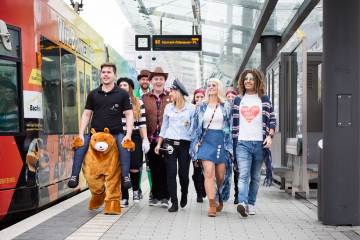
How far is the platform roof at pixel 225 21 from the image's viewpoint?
13.9 m

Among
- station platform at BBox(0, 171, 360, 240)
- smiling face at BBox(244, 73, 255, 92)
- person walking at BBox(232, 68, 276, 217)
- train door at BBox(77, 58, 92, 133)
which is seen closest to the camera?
station platform at BBox(0, 171, 360, 240)

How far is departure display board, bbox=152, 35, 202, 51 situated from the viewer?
806 inches

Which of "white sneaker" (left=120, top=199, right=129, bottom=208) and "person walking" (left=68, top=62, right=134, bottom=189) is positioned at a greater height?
"person walking" (left=68, top=62, right=134, bottom=189)

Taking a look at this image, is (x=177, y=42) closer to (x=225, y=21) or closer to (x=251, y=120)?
(x=225, y=21)

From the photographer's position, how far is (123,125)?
7.62 meters

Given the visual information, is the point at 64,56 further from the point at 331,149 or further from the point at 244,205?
the point at 331,149

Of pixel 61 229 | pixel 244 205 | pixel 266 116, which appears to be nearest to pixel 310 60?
pixel 266 116

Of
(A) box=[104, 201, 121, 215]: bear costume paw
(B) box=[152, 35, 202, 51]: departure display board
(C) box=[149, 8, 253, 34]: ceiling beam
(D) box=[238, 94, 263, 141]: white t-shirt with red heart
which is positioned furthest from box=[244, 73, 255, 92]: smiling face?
(B) box=[152, 35, 202, 51]: departure display board

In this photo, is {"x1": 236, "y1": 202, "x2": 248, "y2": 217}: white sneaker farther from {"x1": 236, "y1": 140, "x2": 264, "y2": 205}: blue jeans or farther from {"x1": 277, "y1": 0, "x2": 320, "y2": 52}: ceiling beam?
{"x1": 277, "y1": 0, "x2": 320, "y2": 52}: ceiling beam

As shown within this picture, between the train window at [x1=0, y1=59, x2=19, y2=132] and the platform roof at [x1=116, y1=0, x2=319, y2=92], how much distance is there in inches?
263

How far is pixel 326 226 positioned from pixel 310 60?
549cm

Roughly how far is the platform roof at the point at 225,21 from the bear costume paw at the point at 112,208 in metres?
6.71

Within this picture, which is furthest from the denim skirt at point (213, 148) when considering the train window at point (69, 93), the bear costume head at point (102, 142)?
the train window at point (69, 93)

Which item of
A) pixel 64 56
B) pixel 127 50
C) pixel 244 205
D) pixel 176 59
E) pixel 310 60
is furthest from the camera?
pixel 127 50
